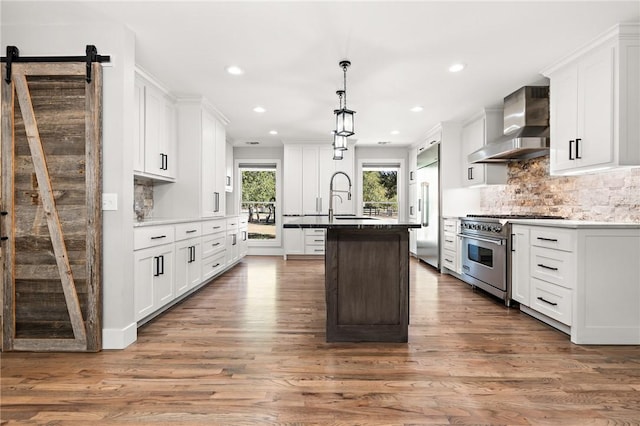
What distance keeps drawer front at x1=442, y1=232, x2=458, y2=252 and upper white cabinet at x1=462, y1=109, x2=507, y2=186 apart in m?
0.85

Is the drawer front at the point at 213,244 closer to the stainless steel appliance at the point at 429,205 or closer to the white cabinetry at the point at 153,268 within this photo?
the white cabinetry at the point at 153,268

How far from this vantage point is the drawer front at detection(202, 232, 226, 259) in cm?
451

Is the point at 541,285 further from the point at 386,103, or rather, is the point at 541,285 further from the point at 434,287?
the point at 386,103

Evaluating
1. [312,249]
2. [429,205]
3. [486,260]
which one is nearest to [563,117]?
[486,260]

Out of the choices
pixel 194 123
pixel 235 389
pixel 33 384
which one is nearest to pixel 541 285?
pixel 235 389

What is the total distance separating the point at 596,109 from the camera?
9.71 feet

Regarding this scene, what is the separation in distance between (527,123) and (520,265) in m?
1.61

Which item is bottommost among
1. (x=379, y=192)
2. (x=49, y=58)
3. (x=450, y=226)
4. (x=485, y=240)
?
(x=485, y=240)

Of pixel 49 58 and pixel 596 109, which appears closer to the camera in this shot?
pixel 49 58

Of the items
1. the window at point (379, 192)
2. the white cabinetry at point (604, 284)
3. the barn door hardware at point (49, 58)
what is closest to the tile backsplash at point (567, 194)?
the white cabinetry at point (604, 284)

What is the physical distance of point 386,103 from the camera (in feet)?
15.5

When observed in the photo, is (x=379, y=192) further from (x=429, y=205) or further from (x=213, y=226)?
(x=213, y=226)

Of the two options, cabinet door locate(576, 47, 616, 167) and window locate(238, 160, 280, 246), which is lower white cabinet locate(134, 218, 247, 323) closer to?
window locate(238, 160, 280, 246)

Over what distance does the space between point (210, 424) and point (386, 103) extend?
13.7 ft
